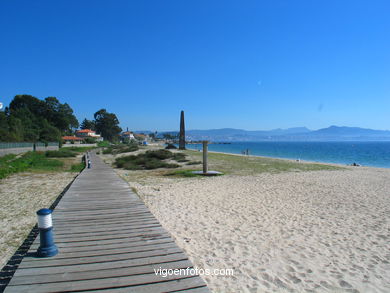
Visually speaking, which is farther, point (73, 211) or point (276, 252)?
point (73, 211)

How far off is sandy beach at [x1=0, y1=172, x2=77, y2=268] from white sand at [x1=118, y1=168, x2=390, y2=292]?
3.13 m

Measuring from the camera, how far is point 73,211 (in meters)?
6.12

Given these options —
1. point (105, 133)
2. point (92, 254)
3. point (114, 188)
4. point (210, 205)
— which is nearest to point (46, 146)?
point (114, 188)

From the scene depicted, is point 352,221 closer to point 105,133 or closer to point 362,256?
point 362,256

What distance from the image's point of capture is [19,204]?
338 inches

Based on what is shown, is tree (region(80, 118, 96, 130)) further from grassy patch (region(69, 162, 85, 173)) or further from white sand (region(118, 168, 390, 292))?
white sand (region(118, 168, 390, 292))

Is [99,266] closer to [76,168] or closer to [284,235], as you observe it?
[284,235]

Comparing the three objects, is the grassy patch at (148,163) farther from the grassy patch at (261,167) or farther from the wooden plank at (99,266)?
the wooden plank at (99,266)

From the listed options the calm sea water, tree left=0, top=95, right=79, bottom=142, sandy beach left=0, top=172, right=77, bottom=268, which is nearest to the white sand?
sandy beach left=0, top=172, right=77, bottom=268

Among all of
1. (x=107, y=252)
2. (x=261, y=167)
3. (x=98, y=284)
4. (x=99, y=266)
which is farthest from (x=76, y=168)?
(x=98, y=284)

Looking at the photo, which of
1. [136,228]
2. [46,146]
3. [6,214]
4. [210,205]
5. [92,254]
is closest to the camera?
[92,254]

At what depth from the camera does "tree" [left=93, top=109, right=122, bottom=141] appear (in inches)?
4203

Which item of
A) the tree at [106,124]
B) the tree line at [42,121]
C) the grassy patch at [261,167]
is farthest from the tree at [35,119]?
the grassy patch at [261,167]

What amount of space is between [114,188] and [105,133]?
10397cm
